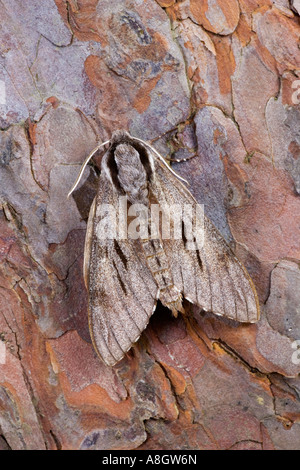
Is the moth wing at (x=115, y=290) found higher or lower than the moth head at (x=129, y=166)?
lower

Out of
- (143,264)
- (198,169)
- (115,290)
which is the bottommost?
(115,290)

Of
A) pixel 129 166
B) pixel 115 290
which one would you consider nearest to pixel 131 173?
pixel 129 166

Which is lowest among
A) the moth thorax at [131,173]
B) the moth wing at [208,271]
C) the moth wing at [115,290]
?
the moth wing at [115,290]

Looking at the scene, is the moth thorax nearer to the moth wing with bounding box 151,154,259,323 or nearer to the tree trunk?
the moth wing with bounding box 151,154,259,323

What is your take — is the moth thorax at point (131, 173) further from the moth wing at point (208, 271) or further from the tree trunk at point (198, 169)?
the tree trunk at point (198, 169)

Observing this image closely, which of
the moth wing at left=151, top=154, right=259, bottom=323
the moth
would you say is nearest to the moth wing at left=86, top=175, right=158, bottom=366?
the moth

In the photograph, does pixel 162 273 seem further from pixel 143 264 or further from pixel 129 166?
pixel 129 166

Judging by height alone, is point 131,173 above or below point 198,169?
below

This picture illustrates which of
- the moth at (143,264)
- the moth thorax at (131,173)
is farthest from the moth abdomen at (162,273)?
the moth thorax at (131,173)

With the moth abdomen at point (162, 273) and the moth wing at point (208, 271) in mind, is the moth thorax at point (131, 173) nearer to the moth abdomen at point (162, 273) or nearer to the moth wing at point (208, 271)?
the moth wing at point (208, 271)
